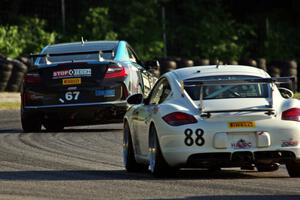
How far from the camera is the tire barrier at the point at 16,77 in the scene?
108ft

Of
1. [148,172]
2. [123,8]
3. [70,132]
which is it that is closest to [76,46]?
[70,132]

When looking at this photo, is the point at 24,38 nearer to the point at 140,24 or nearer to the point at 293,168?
the point at 140,24

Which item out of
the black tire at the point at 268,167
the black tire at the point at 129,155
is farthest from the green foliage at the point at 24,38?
the black tire at the point at 268,167

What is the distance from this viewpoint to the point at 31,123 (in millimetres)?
20703

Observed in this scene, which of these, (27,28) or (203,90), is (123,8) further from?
(203,90)

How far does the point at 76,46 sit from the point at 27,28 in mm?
18768

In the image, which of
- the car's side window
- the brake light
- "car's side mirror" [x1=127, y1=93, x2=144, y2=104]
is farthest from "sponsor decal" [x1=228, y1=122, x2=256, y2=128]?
Answer: the brake light

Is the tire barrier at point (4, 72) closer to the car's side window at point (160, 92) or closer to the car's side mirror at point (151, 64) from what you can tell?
the car's side mirror at point (151, 64)

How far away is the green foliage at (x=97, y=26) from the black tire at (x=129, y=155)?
1004 inches

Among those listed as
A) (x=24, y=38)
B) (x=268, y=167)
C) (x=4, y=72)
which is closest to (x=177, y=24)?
(x=24, y=38)

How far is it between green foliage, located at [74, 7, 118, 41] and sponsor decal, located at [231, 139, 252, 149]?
90.6ft

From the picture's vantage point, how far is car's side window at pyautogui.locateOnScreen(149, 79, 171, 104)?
13.5 m

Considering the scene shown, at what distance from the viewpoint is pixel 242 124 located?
12.4 meters

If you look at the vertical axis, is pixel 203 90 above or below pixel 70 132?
above
